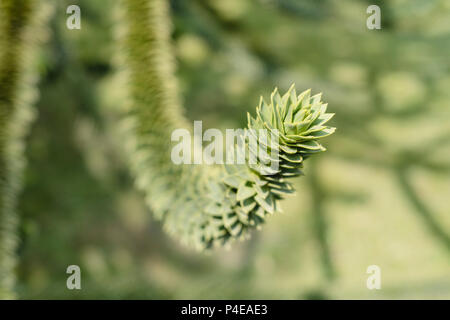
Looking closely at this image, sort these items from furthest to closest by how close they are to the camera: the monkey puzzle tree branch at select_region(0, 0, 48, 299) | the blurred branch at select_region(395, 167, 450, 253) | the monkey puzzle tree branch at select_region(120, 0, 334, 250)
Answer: the blurred branch at select_region(395, 167, 450, 253) → the monkey puzzle tree branch at select_region(0, 0, 48, 299) → the monkey puzzle tree branch at select_region(120, 0, 334, 250)

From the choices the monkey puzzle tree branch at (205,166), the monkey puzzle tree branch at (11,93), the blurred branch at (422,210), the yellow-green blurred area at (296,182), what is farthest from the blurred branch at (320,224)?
the monkey puzzle tree branch at (11,93)

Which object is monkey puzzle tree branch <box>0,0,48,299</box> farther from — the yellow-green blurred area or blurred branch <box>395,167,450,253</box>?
blurred branch <box>395,167,450,253</box>

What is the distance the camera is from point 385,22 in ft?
3.20

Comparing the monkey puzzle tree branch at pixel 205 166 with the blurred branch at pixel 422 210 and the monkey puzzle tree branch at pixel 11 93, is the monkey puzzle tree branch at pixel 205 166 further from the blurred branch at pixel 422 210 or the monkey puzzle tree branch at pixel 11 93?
the blurred branch at pixel 422 210

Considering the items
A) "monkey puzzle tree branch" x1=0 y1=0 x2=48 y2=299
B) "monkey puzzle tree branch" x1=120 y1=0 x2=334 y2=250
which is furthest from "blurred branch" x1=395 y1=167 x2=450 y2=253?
"monkey puzzle tree branch" x1=0 y1=0 x2=48 y2=299

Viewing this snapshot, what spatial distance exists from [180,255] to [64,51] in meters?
0.68

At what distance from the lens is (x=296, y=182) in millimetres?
1096

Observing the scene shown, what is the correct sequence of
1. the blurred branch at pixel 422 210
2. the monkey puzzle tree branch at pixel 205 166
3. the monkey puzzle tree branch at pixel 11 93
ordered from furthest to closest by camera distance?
1. the blurred branch at pixel 422 210
2. the monkey puzzle tree branch at pixel 11 93
3. the monkey puzzle tree branch at pixel 205 166

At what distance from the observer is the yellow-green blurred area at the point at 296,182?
1.03 metres

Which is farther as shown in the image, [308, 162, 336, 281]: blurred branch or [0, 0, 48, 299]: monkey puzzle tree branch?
[308, 162, 336, 281]: blurred branch

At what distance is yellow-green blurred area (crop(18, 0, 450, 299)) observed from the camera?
40.4 inches
